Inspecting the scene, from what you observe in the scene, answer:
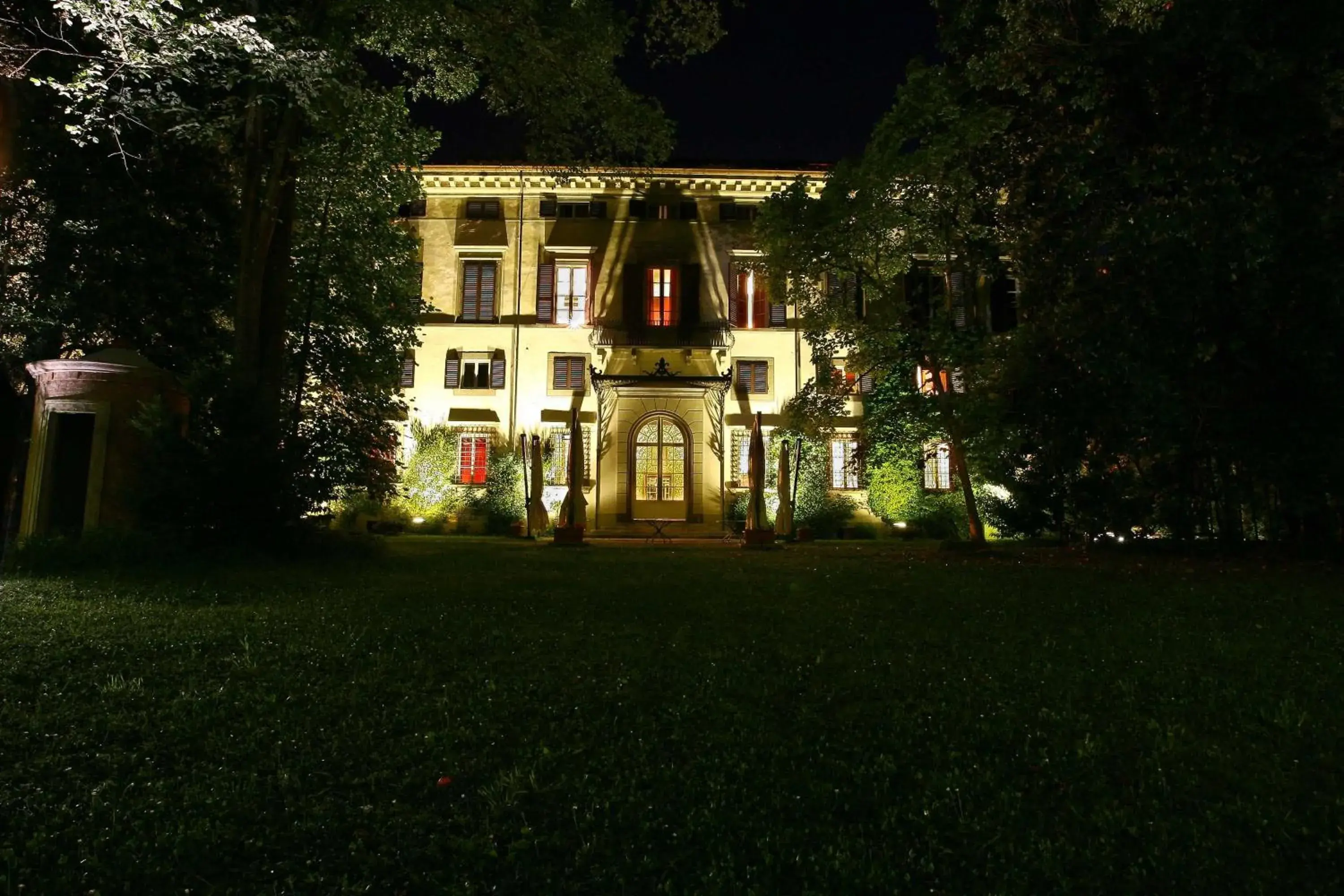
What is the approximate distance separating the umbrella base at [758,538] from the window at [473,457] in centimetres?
1206

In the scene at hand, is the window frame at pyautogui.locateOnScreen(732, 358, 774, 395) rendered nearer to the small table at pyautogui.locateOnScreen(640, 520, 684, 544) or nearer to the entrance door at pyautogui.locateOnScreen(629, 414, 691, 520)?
the entrance door at pyautogui.locateOnScreen(629, 414, 691, 520)

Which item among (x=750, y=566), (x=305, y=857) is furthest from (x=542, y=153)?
(x=305, y=857)

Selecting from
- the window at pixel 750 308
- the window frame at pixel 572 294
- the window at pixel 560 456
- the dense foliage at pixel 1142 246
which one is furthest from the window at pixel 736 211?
the dense foliage at pixel 1142 246

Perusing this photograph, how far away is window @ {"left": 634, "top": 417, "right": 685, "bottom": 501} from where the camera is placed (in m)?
26.6

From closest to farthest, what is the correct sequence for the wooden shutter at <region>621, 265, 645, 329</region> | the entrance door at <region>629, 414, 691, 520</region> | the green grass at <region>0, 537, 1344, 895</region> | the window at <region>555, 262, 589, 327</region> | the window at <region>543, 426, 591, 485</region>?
the green grass at <region>0, 537, 1344, 895</region>, the window at <region>543, 426, 591, 485</region>, the entrance door at <region>629, 414, 691, 520</region>, the wooden shutter at <region>621, 265, 645, 329</region>, the window at <region>555, 262, 589, 327</region>

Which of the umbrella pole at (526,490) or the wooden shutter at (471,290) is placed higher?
the wooden shutter at (471,290)

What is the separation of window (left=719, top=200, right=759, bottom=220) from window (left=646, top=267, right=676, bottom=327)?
111 inches

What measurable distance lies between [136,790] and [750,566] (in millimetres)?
9363

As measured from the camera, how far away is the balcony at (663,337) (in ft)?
88.2

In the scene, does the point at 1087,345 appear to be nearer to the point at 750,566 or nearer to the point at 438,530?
the point at 750,566

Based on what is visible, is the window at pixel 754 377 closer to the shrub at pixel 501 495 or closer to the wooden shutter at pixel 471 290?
the shrub at pixel 501 495

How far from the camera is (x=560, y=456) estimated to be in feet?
87.1

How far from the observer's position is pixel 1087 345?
35.3ft

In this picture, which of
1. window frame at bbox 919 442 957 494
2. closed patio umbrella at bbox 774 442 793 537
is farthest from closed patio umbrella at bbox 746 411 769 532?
window frame at bbox 919 442 957 494
